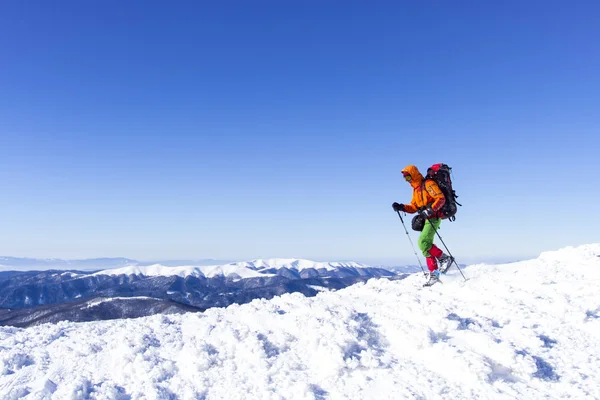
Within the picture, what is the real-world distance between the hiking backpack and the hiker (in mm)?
205

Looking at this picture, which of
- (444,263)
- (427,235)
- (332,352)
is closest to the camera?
(332,352)

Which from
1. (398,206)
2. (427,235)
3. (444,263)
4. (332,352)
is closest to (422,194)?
(398,206)

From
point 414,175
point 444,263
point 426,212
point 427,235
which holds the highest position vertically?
point 414,175

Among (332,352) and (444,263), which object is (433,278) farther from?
(332,352)

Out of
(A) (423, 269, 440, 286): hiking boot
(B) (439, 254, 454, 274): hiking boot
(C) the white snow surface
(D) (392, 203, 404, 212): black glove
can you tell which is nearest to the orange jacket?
(D) (392, 203, 404, 212): black glove

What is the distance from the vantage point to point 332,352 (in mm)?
6715

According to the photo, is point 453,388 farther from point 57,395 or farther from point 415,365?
point 57,395

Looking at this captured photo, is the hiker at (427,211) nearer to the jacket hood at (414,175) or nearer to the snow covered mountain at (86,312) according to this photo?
the jacket hood at (414,175)

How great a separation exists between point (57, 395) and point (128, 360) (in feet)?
4.05

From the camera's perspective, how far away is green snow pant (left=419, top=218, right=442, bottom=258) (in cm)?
1309

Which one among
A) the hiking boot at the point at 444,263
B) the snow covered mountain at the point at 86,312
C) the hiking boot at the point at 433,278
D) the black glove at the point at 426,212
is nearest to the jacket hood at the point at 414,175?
the black glove at the point at 426,212

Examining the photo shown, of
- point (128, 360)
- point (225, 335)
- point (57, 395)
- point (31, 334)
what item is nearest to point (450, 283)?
point (225, 335)

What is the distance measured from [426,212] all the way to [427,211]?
61 mm

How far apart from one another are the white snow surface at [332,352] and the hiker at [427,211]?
3.25 m
